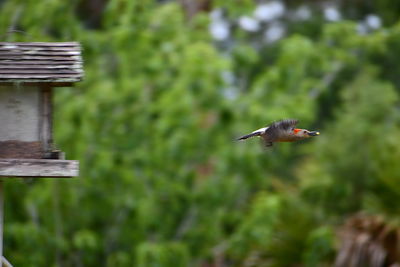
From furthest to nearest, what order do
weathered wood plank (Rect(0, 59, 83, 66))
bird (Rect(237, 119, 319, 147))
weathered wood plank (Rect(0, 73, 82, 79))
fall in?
1. weathered wood plank (Rect(0, 59, 83, 66))
2. weathered wood plank (Rect(0, 73, 82, 79))
3. bird (Rect(237, 119, 319, 147))

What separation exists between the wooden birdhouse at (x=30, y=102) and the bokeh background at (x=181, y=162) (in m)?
5.34

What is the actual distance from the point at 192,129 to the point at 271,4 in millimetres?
10986

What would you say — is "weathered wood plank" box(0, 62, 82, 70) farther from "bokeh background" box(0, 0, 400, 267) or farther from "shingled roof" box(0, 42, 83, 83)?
"bokeh background" box(0, 0, 400, 267)

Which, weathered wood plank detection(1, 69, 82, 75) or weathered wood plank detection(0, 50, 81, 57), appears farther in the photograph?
weathered wood plank detection(0, 50, 81, 57)

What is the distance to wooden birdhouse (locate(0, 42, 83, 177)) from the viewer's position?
6230 mm

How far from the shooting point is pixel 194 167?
13367 mm

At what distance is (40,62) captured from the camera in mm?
6367

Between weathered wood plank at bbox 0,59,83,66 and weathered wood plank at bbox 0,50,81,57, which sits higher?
weathered wood plank at bbox 0,50,81,57

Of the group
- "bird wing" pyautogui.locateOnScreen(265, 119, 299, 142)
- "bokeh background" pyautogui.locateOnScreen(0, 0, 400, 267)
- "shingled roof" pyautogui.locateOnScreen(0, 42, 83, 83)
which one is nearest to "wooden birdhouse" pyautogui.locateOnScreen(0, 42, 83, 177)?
"shingled roof" pyautogui.locateOnScreen(0, 42, 83, 83)

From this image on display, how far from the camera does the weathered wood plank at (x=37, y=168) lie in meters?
6.03

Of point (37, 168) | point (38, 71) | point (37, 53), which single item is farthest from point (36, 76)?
point (37, 168)

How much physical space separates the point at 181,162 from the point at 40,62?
21.3 feet

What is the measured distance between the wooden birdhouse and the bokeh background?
5.34m

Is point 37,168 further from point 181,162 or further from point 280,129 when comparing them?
point 181,162
